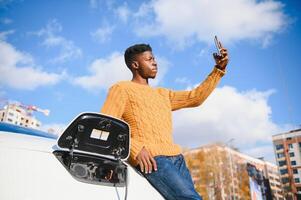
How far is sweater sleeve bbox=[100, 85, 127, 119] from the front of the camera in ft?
6.30

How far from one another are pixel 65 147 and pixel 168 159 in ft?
2.12

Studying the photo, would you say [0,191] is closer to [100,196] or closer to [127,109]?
[100,196]

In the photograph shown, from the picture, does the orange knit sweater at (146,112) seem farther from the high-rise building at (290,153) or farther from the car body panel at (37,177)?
the high-rise building at (290,153)

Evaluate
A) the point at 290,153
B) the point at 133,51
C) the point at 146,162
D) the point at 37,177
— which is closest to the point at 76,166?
the point at 37,177

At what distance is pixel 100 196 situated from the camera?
1.35 metres

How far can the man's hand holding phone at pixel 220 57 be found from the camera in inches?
88.3

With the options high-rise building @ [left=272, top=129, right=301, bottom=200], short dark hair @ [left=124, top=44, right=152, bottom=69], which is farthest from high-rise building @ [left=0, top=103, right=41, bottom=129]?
short dark hair @ [left=124, top=44, right=152, bottom=69]

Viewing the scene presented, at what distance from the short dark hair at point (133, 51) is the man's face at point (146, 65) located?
0.04 metres

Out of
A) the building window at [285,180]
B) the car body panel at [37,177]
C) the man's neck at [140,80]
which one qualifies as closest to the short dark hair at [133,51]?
the man's neck at [140,80]

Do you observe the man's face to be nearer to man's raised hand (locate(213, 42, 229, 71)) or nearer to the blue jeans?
man's raised hand (locate(213, 42, 229, 71))

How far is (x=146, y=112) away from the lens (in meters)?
2.00

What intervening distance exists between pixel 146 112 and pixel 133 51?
706 mm

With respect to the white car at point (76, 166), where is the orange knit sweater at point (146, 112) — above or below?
above

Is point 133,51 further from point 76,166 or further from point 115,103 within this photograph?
point 76,166
